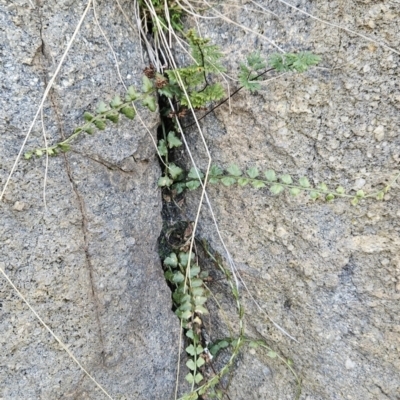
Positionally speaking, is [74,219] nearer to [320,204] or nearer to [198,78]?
[198,78]

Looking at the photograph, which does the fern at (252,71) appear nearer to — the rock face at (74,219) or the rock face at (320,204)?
the rock face at (320,204)

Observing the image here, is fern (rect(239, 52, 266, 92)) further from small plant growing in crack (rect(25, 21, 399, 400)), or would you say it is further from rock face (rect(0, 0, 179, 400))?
rock face (rect(0, 0, 179, 400))

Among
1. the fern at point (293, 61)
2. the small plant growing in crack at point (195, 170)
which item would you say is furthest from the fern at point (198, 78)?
the fern at point (293, 61)

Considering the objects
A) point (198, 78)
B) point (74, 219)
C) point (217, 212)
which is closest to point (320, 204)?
point (217, 212)

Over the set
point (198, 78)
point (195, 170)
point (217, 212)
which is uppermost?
point (198, 78)

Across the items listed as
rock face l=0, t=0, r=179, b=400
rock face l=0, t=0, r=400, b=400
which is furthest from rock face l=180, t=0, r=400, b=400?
rock face l=0, t=0, r=179, b=400

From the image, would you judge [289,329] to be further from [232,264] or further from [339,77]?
[339,77]
